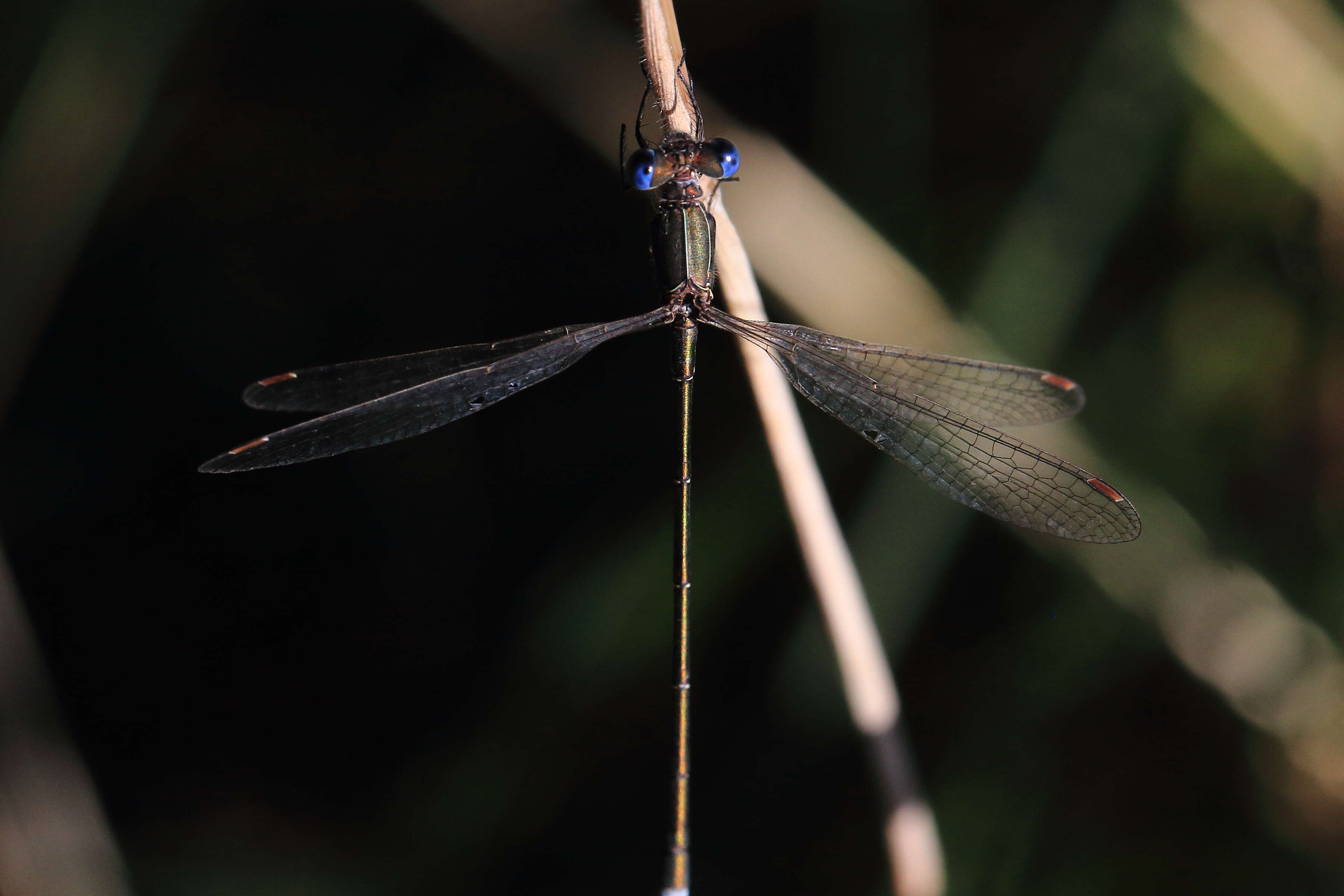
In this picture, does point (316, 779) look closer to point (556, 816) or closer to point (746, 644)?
point (556, 816)

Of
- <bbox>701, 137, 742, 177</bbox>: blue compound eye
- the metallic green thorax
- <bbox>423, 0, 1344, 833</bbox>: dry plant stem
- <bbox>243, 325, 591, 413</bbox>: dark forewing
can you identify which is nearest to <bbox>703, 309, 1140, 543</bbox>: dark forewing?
the metallic green thorax

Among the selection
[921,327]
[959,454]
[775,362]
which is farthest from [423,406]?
[921,327]

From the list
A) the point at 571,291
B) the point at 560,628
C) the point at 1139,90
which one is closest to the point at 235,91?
the point at 571,291

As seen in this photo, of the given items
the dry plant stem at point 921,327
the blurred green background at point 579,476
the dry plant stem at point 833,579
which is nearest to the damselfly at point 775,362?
the dry plant stem at point 833,579

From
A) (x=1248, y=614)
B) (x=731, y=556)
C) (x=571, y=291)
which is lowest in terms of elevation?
(x=731, y=556)

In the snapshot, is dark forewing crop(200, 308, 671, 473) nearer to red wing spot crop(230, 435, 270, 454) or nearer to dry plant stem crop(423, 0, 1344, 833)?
red wing spot crop(230, 435, 270, 454)

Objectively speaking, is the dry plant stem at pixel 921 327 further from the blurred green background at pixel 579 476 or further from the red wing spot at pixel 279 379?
the red wing spot at pixel 279 379
